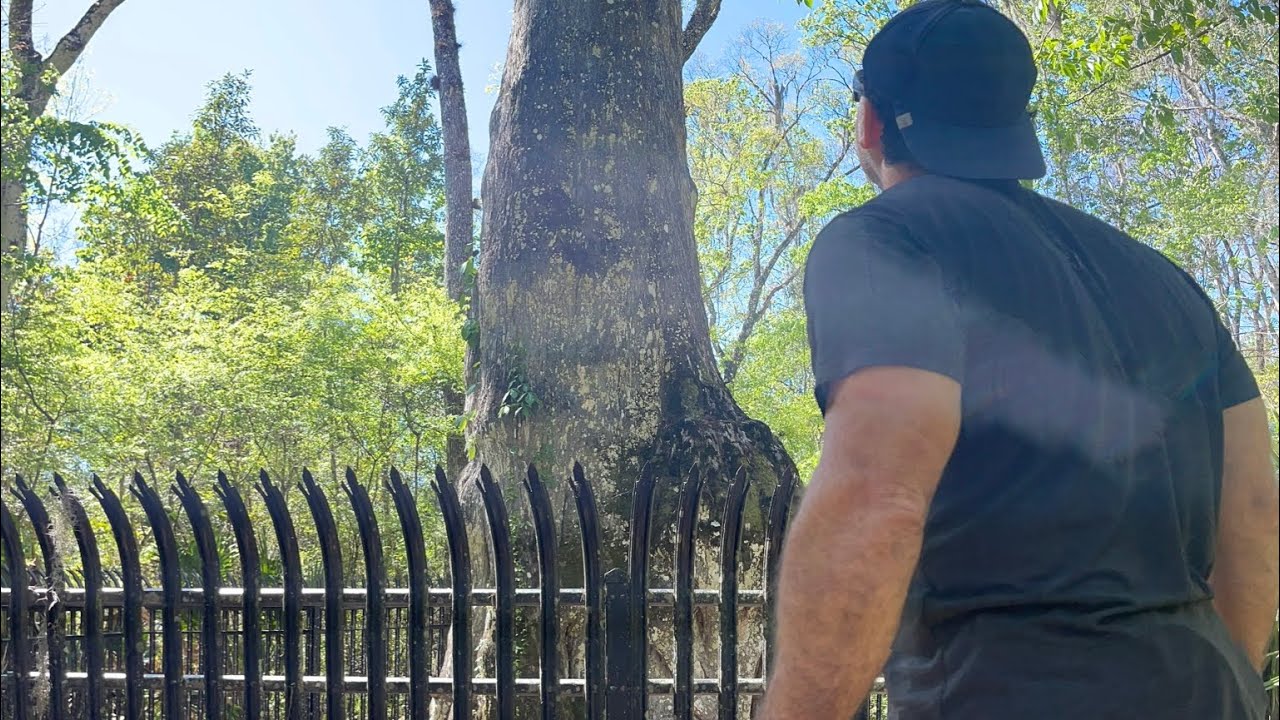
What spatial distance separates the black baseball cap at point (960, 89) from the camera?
4.88 feet

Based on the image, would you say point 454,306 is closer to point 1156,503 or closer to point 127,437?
point 127,437

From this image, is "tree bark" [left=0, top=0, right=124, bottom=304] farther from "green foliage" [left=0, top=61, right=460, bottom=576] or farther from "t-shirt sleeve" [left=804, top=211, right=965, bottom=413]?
"t-shirt sleeve" [left=804, top=211, right=965, bottom=413]

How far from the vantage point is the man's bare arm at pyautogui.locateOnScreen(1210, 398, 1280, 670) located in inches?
61.7

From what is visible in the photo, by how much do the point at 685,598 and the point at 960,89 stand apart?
2.00m

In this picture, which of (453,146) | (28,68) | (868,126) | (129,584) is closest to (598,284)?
(129,584)

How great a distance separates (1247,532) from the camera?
1.59m

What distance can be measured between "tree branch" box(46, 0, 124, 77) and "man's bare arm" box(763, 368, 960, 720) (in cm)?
1827

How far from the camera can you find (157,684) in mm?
3615

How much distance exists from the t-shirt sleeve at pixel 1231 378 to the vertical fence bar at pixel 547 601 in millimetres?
1877

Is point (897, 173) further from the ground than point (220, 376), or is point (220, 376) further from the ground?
point (220, 376)

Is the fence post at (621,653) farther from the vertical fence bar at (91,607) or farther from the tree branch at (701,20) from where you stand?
the tree branch at (701,20)

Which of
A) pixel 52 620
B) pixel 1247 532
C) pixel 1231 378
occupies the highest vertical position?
pixel 1231 378

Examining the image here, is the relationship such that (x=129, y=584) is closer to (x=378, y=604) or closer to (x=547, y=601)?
(x=378, y=604)

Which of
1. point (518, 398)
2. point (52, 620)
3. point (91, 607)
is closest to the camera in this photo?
point (91, 607)
